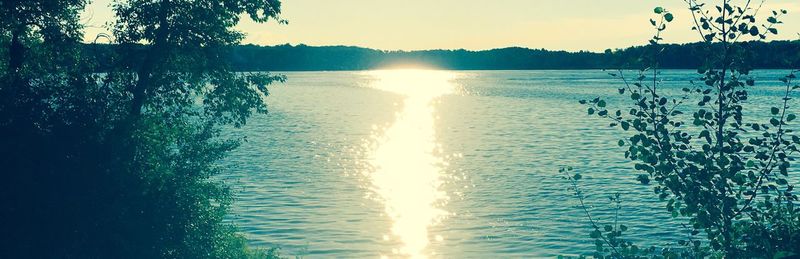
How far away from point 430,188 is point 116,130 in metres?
32.2

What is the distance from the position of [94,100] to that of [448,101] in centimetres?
13829

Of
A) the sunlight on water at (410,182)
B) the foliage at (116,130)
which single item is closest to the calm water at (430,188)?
the sunlight on water at (410,182)

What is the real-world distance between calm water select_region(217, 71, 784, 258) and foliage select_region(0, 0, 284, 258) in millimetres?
9943

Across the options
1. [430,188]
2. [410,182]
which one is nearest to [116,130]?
[430,188]

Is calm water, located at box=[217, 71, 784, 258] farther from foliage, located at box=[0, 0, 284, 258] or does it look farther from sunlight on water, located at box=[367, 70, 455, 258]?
foliage, located at box=[0, 0, 284, 258]

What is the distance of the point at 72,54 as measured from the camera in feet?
84.5

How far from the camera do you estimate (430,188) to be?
5344 cm

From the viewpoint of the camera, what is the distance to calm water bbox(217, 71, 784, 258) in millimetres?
36719

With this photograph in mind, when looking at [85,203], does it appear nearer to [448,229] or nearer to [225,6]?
[225,6]

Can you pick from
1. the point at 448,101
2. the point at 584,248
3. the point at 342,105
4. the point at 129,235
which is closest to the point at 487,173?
the point at 584,248

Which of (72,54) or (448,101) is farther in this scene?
(448,101)

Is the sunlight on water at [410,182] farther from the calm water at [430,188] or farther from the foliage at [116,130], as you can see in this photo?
the foliage at [116,130]

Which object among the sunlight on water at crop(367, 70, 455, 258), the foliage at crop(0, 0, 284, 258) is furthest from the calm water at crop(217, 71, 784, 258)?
the foliage at crop(0, 0, 284, 258)

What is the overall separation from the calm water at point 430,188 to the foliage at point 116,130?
9943 millimetres
